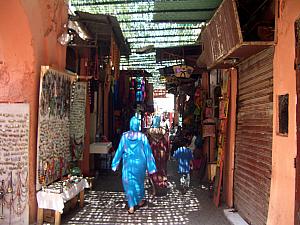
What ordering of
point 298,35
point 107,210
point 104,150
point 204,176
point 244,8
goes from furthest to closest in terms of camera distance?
point 204,176, point 104,150, point 107,210, point 244,8, point 298,35

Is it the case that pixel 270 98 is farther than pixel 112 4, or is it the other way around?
pixel 112 4

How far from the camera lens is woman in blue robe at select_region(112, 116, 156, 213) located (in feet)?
24.2

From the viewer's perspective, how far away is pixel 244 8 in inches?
252

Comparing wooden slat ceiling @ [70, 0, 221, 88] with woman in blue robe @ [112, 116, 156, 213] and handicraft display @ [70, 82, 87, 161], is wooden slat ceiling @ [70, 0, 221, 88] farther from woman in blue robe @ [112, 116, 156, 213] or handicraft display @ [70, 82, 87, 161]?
woman in blue robe @ [112, 116, 156, 213]

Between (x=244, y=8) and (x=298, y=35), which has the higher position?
(x=244, y=8)

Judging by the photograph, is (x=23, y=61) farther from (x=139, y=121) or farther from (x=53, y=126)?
(x=139, y=121)

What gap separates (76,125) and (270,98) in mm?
4858

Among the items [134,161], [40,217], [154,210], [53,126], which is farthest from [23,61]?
[154,210]

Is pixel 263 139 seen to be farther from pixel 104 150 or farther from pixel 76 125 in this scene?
pixel 104 150

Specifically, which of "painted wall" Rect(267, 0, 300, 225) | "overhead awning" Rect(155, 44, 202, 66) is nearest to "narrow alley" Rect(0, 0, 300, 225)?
"painted wall" Rect(267, 0, 300, 225)

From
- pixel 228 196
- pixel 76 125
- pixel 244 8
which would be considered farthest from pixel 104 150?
pixel 244 8

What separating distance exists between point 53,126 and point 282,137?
158 inches

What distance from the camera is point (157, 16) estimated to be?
8.32 m

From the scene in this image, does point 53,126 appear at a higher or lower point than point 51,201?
higher
